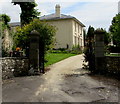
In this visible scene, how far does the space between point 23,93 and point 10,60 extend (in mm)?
3607

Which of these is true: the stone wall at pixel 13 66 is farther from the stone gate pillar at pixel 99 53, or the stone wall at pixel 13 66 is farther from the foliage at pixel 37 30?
the stone gate pillar at pixel 99 53

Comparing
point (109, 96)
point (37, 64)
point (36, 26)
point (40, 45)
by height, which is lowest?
point (109, 96)

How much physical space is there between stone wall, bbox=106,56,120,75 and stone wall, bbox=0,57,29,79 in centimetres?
477

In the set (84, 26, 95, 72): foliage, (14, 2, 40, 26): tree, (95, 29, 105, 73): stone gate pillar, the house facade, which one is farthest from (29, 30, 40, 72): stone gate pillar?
the house facade

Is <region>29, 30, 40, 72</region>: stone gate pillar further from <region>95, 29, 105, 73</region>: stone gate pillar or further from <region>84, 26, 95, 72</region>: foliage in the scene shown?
<region>95, 29, 105, 73</region>: stone gate pillar

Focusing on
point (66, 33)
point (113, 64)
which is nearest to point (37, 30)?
point (113, 64)

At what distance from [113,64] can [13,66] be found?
559 centimetres

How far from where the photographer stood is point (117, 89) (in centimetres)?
680

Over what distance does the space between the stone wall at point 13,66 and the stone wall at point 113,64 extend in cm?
477

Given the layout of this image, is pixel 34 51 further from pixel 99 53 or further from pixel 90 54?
pixel 99 53

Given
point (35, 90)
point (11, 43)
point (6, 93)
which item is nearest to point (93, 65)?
point (35, 90)

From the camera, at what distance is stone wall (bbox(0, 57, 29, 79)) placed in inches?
343

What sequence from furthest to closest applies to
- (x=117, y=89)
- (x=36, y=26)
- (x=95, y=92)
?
(x=36, y=26), (x=117, y=89), (x=95, y=92)

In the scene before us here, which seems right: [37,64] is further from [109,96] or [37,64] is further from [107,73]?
[109,96]
